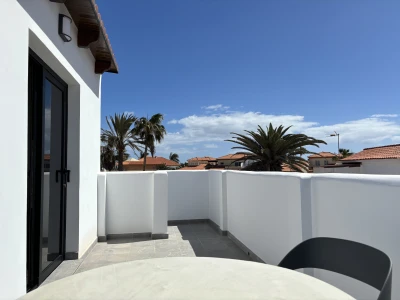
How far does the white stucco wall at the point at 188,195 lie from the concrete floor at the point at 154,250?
1159mm

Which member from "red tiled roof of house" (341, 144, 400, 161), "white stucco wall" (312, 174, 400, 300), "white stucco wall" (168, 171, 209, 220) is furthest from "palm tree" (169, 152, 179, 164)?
"white stucco wall" (312, 174, 400, 300)

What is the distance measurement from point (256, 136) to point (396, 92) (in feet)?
70.0

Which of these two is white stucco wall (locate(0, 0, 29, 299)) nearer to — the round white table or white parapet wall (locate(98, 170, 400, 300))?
the round white table

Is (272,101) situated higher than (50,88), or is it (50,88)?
(272,101)

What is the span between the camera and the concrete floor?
4.04 metres

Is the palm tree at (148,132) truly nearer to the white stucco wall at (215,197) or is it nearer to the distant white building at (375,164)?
the distant white building at (375,164)

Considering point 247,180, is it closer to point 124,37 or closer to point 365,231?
point 365,231

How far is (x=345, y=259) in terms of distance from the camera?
158 cm

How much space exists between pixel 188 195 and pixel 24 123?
5199 mm

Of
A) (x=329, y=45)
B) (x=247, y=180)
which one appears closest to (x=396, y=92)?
(x=329, y=45)

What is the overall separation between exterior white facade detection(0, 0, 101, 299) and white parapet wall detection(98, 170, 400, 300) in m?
1.00

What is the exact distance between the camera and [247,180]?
4.41 metres

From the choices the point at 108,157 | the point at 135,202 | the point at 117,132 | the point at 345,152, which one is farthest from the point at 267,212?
the point at 345,152

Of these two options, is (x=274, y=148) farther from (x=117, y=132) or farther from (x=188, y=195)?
(x=117, y=132)
